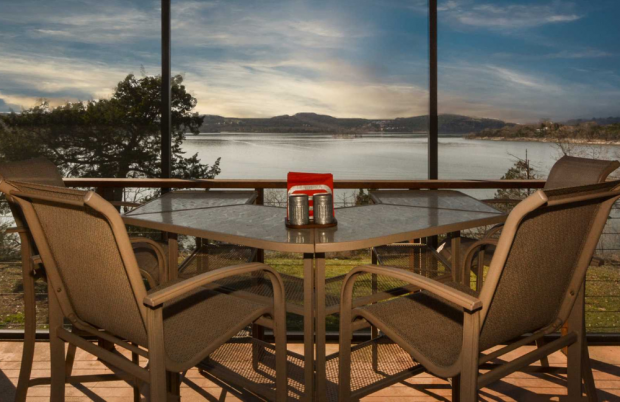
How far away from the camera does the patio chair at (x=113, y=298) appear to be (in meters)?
1.32

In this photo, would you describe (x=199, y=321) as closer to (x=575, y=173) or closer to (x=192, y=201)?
(x=192, y=201)

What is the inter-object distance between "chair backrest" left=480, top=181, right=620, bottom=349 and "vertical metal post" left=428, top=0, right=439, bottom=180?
1.98 meters

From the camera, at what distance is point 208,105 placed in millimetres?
6996

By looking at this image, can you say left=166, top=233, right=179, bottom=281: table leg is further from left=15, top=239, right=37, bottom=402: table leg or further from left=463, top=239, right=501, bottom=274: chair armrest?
left=463, top=239, right=501, bottom=274: chair armrest

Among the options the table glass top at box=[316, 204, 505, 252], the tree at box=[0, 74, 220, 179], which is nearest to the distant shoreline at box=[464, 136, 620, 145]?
the tree at box=[0, 74, 220, 179]

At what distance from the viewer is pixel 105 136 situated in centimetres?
668

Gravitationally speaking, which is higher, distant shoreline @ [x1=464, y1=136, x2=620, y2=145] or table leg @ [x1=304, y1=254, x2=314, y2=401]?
distant shoreline @ [x1=464, y1=136, x2=620, y2=145]

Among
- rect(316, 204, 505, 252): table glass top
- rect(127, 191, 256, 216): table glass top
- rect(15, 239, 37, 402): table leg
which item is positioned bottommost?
rect(15, 239, 37, 402): table leg

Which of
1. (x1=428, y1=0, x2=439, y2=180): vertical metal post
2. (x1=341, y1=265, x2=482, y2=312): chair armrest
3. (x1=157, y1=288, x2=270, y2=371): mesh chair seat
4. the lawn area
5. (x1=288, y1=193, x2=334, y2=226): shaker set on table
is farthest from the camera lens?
(x1=428, y1=0, x2=439, y2=180): vertical metal post

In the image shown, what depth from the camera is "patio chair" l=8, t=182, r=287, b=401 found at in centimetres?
132

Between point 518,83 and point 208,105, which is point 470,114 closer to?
point 518,83

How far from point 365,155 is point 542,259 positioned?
18.2 feet

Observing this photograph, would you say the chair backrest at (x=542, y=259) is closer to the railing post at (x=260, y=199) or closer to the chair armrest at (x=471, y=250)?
the chair armrest at (x=471, y=250)

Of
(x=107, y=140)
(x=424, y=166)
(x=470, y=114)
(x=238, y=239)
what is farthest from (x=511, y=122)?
(x=238, y=239)
